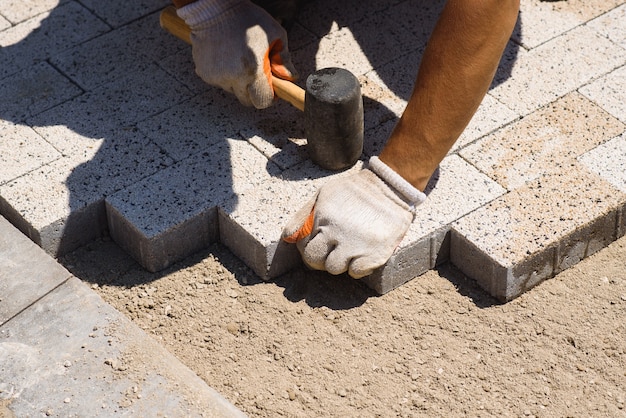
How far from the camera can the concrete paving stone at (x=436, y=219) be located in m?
3.99

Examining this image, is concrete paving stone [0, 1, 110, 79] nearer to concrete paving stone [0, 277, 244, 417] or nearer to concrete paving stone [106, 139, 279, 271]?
concrete paving stone [106, 139, 279, 271]

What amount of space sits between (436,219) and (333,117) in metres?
0.57

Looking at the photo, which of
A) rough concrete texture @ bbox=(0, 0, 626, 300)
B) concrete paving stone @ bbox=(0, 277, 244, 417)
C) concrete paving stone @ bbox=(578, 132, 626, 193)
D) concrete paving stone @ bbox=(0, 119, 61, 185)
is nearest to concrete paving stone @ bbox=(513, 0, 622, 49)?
rough concrete texture @ bbox=(0, 0, 626, 300)

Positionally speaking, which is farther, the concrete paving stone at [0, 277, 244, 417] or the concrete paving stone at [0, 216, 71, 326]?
the concrete paving stone at [0, 216, 71, 326]

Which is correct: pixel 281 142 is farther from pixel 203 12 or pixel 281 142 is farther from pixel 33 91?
pixel 33 91

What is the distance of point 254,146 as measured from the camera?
445cm

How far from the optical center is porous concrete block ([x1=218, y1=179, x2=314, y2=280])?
4016 mm

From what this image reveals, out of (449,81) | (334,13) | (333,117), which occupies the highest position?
(449,81)

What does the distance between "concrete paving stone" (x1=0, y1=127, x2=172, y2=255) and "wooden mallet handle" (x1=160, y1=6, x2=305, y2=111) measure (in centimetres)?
53

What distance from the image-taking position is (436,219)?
406 cm

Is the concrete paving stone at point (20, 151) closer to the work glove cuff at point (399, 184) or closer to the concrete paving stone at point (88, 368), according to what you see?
the concrete paving stone at point (88, 368)

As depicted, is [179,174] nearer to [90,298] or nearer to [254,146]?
[254,146]

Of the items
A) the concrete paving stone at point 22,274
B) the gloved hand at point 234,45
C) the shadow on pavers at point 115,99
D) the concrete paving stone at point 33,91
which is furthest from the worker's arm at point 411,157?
the concrete paving stone at point 33,91

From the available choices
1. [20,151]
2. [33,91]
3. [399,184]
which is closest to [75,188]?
[20,151]
